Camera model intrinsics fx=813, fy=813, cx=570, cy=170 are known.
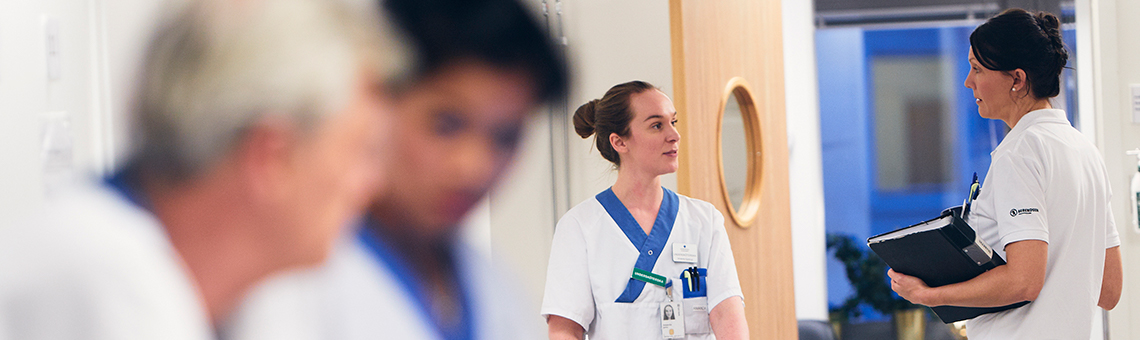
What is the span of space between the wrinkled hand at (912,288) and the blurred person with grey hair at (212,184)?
3.52ft

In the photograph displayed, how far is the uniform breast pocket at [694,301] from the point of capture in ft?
5.01

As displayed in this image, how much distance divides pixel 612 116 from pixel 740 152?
1051 mm

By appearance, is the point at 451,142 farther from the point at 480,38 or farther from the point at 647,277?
the point at 647,277

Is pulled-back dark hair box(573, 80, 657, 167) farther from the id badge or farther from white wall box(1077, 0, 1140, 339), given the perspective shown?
white wall box(1077, 0, 1140, 339)

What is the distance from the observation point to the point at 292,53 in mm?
731

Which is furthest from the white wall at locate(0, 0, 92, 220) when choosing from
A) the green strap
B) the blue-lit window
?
the blue-lit window

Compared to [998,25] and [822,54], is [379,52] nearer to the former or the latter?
[998,25]

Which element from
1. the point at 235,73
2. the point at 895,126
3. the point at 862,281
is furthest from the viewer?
the point at 895,126

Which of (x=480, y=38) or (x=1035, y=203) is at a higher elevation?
(x=480, y=38)

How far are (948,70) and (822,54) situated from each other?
838mm

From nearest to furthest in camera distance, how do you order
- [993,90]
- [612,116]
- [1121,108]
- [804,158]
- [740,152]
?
[993,90] → [612,116] → [740,152] → [1121,108] → [804,158]

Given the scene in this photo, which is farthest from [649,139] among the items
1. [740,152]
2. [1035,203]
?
[740,152]

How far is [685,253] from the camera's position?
5.04 feet

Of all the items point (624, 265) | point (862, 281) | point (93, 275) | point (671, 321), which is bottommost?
point (862, 281)
